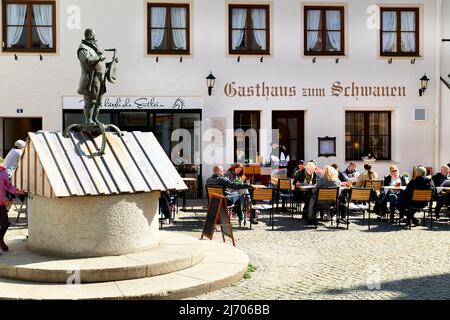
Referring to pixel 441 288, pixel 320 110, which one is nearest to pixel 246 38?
pixel 320 110

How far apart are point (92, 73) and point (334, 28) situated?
39.1 ft

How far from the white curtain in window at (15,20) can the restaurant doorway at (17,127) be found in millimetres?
2306

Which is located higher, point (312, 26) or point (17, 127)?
point (312, 26)

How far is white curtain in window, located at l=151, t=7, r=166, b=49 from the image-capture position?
17.6 meters

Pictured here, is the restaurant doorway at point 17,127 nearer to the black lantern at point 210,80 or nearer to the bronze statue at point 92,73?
the black lantern at point 210,80

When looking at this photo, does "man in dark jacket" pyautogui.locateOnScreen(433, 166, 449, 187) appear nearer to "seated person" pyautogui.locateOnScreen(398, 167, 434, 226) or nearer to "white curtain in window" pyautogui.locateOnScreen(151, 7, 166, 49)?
"seated person" pyautogui.locateOnScreen(398, 167, 434, 226)

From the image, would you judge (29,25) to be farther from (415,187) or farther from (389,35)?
(415,187)

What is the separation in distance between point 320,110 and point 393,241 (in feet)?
26.7

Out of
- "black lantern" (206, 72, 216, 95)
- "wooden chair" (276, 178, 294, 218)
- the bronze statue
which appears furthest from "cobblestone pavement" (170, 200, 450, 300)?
"black lantern" (206, 72, 216, 95)

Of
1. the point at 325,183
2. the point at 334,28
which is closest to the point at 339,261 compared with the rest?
the point at 325,183

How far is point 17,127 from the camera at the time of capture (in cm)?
1788

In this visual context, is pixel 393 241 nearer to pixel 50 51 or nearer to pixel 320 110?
pixel 320 110

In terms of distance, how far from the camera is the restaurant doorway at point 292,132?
59.9 ft

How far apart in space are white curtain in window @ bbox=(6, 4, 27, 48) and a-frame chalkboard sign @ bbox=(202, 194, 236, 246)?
34.1ft
